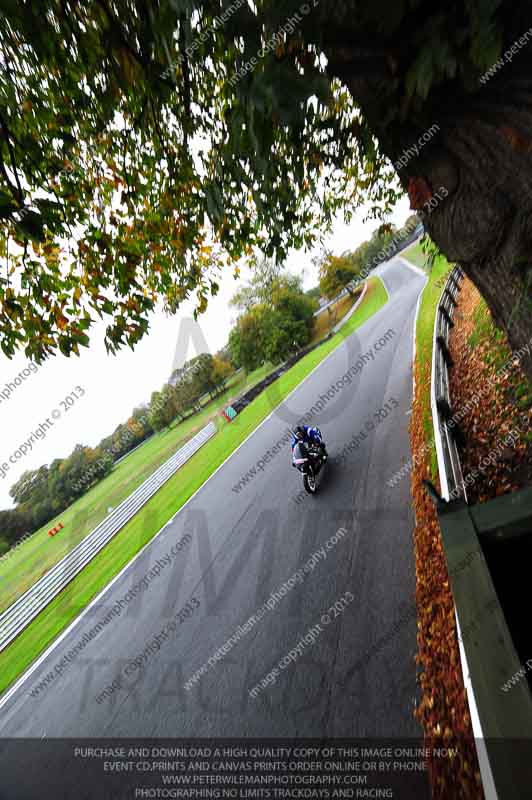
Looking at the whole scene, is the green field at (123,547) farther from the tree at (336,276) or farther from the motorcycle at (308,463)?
the tree at (336,276)

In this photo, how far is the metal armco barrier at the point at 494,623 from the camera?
4.49 ft

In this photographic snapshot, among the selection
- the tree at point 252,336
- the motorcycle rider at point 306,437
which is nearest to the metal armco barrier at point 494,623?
the motorcycle rider at point 306,437

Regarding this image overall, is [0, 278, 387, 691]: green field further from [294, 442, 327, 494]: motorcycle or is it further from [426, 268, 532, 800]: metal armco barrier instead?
[426, 268, 532, 800]: metal armco barrier

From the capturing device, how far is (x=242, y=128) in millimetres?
2309

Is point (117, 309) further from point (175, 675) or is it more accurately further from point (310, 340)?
point (310, 340)

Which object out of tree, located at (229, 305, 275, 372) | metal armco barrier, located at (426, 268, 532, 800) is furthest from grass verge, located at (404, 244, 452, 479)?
tree, located at (229, 305, 275, 372)

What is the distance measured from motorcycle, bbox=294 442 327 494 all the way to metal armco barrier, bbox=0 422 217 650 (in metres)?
9.24

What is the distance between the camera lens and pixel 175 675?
205 inches

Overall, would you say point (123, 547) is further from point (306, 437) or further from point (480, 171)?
point (480, 171)

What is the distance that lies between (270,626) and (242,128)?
598cm

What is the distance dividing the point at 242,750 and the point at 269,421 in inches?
521

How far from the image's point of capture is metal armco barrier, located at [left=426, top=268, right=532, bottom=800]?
1367 millimetres

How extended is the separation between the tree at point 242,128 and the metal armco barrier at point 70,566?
1080 centimetres

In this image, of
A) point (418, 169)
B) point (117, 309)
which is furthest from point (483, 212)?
point (117, 309)
